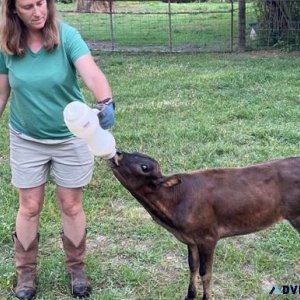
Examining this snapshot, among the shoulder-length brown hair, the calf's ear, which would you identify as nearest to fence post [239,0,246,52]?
the shoulder-length brown hair

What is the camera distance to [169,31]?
1364cm

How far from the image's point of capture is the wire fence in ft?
44.4

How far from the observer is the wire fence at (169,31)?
1352 centimetres

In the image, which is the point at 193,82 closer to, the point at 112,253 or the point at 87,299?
the point at 112,253

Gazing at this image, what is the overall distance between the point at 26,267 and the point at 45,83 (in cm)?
115

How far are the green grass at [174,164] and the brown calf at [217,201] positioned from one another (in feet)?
1.89

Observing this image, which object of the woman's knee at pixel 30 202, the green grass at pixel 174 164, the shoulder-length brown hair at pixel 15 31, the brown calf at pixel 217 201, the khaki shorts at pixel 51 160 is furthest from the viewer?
the green grass at pixel 174 164

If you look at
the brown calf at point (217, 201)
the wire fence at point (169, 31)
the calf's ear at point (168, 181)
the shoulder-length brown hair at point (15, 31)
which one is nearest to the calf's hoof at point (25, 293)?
the brown calf at point (217, 201)

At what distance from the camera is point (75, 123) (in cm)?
293

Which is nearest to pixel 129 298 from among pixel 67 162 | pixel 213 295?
pixel 213 295

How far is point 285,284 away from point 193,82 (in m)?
6.00

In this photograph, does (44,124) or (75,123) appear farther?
(44,124)

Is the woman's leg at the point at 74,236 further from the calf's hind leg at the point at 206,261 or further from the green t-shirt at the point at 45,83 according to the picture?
the calf's hind leg at the point at 206,261

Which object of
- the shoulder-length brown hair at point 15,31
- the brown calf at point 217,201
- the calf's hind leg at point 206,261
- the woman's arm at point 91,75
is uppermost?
the shoulder-length brown hair at point 15,31
